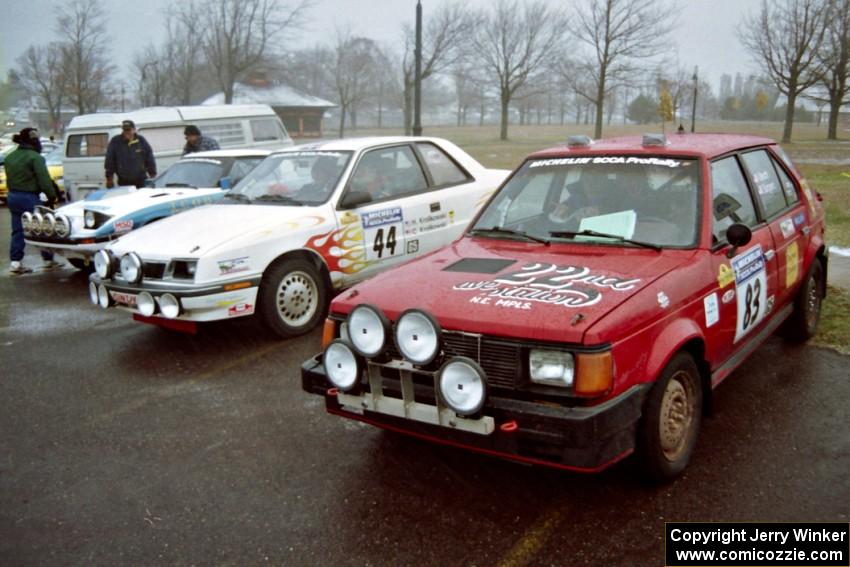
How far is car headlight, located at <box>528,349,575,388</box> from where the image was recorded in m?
2.97

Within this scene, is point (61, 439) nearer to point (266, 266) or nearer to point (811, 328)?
point (266, 266)

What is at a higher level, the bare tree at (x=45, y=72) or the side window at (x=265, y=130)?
the bare tree at (x=45, y=72)

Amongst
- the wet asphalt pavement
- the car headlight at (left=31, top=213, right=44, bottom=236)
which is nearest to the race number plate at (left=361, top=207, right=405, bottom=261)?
the wet asphalt pavement

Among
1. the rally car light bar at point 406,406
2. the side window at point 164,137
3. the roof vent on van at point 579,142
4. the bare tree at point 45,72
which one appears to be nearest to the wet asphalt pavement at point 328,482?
the rally car light bar at point 406,406

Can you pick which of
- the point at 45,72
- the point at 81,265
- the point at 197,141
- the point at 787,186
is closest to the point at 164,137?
the point at 197,141

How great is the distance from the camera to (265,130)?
14.8 meters

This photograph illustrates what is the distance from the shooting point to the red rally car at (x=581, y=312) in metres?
2.97

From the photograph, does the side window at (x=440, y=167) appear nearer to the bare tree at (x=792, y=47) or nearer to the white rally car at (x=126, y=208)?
the white rally car at (x=126, y=208)

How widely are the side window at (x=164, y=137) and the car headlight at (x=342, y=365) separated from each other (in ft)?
36.9

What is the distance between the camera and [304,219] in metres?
5.96

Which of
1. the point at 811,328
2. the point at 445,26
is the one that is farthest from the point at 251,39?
the point at 811,328

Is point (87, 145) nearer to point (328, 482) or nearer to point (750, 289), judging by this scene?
point (328, 482)

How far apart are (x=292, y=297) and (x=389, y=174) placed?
5.10 feet

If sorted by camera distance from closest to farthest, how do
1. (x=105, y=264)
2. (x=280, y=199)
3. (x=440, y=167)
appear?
(x=105, y=264)
(x=280, y=199)
(x=440, y=167)
